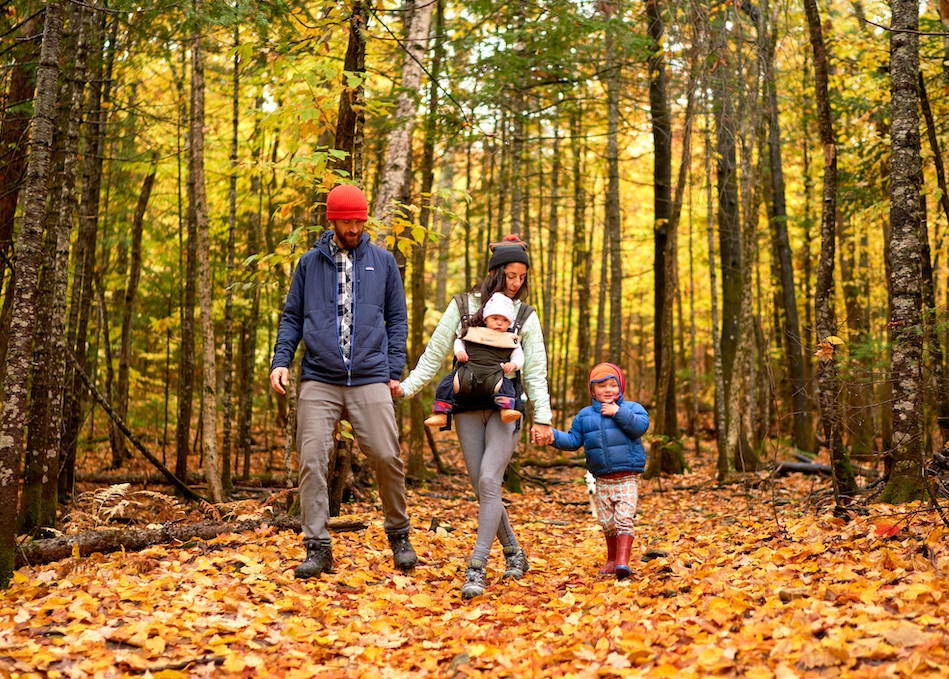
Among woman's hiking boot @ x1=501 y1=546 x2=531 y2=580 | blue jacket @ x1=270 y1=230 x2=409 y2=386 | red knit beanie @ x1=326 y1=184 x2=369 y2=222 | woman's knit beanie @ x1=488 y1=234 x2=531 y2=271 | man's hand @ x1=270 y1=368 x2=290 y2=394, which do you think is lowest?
woman's hiking boot @ x1=501 y1=546 x2=531 y2=580

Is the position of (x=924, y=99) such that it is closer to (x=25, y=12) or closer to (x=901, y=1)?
(x=901, y=1)

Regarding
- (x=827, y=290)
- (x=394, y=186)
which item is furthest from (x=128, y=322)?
(x=827, y=290)

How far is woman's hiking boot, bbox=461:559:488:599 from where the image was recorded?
499 cm

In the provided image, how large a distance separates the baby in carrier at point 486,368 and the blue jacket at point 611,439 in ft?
1.85

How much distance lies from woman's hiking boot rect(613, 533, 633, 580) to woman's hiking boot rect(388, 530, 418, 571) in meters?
1.47

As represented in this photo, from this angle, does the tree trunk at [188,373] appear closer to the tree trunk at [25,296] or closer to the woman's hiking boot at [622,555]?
the tree trunk at [25,296]

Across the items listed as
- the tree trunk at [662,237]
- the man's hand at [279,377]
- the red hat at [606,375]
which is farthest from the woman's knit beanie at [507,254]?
the tree trunk at [662,237]

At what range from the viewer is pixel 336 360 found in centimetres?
516

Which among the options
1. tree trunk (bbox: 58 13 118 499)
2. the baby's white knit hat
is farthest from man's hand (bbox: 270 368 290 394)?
tree trunk (bbox: 58 13 118 499)

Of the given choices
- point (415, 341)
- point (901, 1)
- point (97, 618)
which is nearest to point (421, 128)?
point (415, 341)

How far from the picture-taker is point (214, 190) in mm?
13703

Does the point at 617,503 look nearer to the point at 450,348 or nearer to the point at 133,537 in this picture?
the point at 450,348

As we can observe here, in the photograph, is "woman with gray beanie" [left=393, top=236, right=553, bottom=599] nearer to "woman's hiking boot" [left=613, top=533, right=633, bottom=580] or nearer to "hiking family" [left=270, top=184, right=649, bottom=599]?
"hiking family" [left=270, top=184, right=649, bottom=599]

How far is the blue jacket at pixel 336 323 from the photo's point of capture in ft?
17.0
